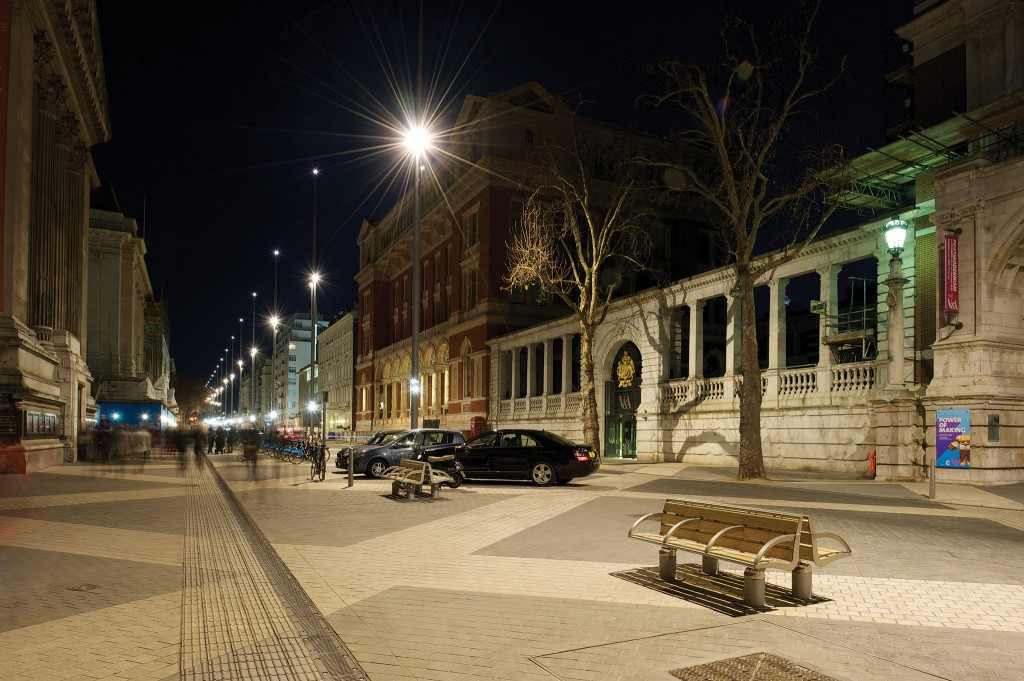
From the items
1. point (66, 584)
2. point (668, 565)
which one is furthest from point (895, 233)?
point (66, 584)

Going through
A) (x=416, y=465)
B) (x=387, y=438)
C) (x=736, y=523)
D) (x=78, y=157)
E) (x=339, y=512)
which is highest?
(x=78, y=157)

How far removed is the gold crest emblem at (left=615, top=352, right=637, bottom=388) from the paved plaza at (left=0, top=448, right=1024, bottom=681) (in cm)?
2051

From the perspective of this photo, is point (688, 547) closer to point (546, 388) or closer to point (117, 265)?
point (546, 388)

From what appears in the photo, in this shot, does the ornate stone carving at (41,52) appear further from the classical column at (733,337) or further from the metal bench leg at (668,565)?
the metal bench leg at (668,565)

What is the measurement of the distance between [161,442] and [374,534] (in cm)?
4346

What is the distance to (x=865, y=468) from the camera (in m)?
22.0

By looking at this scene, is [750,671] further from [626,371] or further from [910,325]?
[626,371]

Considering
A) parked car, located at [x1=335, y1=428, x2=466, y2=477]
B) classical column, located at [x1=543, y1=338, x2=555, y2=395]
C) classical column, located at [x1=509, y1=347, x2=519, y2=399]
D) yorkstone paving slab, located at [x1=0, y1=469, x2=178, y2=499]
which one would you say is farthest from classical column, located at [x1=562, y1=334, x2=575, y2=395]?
yorkstone paving slab, located at [x1=0, y1=469, x2=178, y2=499]

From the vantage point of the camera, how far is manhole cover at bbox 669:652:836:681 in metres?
4.80

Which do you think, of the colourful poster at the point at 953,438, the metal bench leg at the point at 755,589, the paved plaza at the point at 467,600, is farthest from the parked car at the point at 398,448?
the metal bench leg at the point at 755,589

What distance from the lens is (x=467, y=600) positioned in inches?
272

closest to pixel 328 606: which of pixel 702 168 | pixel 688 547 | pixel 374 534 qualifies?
pixel 688 547

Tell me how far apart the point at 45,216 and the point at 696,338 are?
26.3 metres

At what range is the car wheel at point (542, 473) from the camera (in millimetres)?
20297
